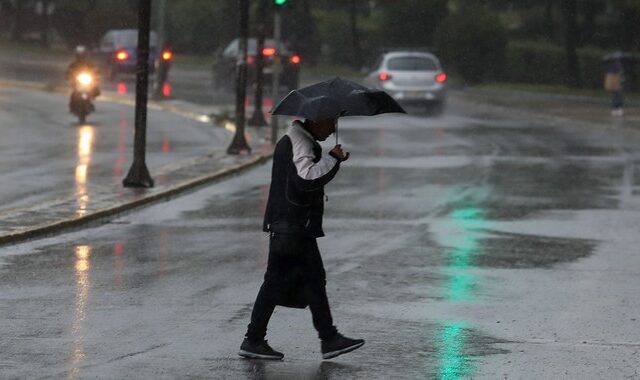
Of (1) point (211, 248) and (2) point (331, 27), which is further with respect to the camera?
(2) point (331, 27)

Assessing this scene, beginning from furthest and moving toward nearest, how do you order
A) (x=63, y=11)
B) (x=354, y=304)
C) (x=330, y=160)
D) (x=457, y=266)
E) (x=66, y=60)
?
(x=63, y=11), (x=66, y=60), (x=457, y=266), (x=354, y=304), (x=330, y=160)

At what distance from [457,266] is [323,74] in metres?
51.1

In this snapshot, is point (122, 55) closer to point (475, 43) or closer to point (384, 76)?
point (475, 43)

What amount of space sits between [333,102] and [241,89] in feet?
57.8

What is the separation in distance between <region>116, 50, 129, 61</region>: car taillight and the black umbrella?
45715mm

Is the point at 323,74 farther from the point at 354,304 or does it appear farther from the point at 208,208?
the point at 354,304

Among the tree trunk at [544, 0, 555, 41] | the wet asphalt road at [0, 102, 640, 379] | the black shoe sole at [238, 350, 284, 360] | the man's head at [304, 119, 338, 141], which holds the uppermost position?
the tree trunk at [544, 0, 555, 41]

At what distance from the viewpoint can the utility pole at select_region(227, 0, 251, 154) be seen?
26.0 m

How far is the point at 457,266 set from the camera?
13.8m

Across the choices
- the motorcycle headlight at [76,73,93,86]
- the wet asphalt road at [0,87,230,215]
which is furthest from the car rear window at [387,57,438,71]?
the motorcycle headlight at [76,73,93,86]

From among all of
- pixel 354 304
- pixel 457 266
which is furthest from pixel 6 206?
pixel 354 304

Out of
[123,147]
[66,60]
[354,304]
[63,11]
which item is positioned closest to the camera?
[354,304]

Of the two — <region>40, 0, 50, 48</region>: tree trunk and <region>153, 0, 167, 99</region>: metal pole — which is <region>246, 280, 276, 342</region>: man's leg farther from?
<region>40, 0, 50, 48</region>: tree trunk

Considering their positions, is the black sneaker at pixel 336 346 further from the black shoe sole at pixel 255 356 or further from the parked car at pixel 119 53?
the parked car at pixel 119 53
